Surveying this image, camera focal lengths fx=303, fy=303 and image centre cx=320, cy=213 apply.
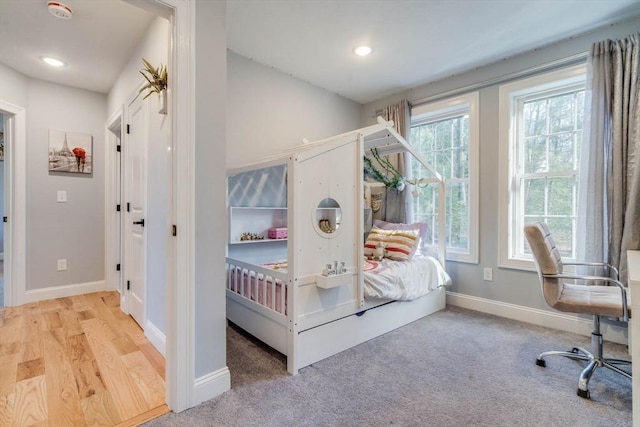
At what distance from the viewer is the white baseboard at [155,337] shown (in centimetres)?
207

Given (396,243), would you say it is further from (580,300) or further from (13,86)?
(13,86)

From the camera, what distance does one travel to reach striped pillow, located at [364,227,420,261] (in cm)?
290

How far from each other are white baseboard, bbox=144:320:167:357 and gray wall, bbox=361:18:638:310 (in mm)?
2767

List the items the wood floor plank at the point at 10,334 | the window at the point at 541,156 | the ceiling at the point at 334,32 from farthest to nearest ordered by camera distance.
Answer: the window at the point at 541,156
the wood floor plank at the point at 10,334
the ceiling at the point at 334,32

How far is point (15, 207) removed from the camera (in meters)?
3.03

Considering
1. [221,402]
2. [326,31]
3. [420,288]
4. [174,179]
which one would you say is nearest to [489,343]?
[420,288]

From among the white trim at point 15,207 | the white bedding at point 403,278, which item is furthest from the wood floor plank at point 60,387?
the white bedding at point 403,278

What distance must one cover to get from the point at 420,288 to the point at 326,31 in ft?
7.57

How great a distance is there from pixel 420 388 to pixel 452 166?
94.8 inches

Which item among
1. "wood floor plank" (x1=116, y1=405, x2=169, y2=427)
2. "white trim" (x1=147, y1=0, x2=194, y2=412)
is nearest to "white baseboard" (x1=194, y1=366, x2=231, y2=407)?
"white trim" (x1=147, y1=0, x2=194, y2=412)

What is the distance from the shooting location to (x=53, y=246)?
3.29 meters

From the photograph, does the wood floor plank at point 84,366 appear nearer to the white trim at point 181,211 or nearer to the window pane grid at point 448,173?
the white trim at point 181,211

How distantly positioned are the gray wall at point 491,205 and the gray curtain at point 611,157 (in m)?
0.40

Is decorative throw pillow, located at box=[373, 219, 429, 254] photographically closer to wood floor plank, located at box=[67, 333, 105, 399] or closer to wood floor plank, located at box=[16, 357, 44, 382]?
wood floor plank, located at box=[67, 333, 105, 399]
